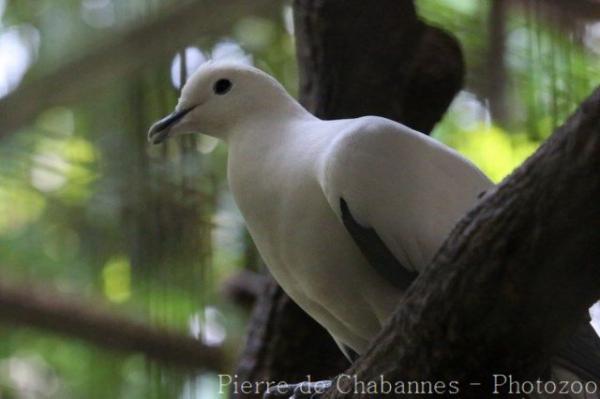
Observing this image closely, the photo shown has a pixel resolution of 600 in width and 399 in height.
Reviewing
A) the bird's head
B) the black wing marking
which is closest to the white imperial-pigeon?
the black wing marking

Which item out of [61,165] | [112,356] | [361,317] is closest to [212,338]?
[112,356]

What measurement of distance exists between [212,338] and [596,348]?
208cm

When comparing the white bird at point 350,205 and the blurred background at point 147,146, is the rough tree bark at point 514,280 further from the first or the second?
the blurred background at point 147,146

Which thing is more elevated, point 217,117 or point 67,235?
point 217,117

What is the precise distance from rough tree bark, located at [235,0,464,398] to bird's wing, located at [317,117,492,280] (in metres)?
0.82

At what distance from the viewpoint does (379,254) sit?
2.62m

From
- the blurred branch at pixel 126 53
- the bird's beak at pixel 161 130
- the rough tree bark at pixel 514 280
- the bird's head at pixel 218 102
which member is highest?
the rough tree bark at pixel 514 280

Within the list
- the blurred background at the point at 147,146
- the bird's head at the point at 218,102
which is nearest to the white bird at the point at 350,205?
the bird's head at the point at 218,102

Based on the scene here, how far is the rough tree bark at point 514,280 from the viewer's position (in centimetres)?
192

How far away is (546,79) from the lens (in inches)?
139

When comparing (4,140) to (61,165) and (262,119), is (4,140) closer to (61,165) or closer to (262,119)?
(61,165)

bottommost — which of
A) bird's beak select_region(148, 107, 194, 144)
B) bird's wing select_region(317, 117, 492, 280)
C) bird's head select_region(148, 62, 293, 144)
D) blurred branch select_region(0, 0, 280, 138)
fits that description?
blurred branch select_region(0, 0, 280, 138)

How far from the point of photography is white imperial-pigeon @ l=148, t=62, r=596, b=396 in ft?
8.56

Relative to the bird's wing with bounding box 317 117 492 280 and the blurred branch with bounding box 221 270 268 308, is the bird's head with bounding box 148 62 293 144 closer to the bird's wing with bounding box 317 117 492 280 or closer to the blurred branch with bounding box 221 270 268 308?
the bird's wing with bounding box 317 117 492 280
